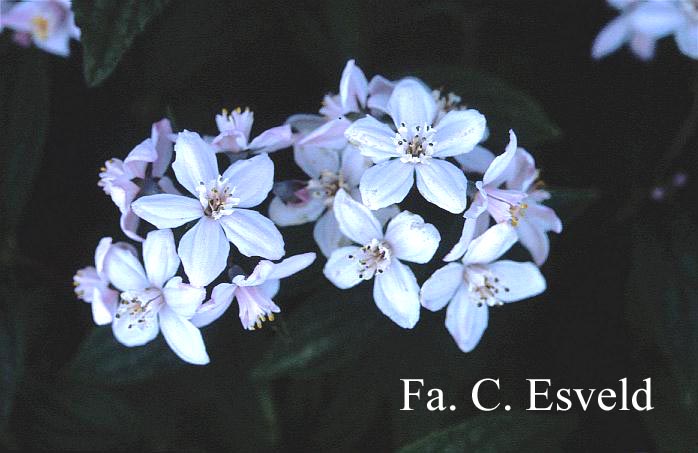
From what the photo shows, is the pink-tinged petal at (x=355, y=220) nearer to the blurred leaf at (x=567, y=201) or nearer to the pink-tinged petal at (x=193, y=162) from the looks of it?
the pink-tinged petal at (x=193, y=162)

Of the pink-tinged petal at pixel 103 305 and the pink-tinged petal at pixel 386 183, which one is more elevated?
the pink-tinged petal at pixel 386 183

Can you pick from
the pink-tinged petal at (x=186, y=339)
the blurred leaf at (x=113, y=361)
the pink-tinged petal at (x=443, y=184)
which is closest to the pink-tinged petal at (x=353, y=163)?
the pink-tinged petal at (x=443, y=184)

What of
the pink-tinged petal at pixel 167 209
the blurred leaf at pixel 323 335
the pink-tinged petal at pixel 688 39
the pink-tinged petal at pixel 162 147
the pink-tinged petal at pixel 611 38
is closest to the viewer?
the pink-tinged petal at pixel 167 209

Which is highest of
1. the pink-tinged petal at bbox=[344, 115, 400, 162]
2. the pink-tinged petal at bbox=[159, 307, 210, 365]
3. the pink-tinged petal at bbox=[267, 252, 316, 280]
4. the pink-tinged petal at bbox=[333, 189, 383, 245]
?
the pink-tinged petal at bbox=[344, 115, 400, 162]

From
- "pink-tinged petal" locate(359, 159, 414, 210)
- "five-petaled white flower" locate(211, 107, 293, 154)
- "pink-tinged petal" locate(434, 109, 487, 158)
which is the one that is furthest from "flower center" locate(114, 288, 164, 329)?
"pink-tinged petal" locate(434, 109, 487, 158)

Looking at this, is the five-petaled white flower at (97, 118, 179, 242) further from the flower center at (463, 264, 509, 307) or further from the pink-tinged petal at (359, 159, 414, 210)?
the flower center at (463, 264, 509, 307)

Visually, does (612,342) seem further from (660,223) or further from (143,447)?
(143,447)
